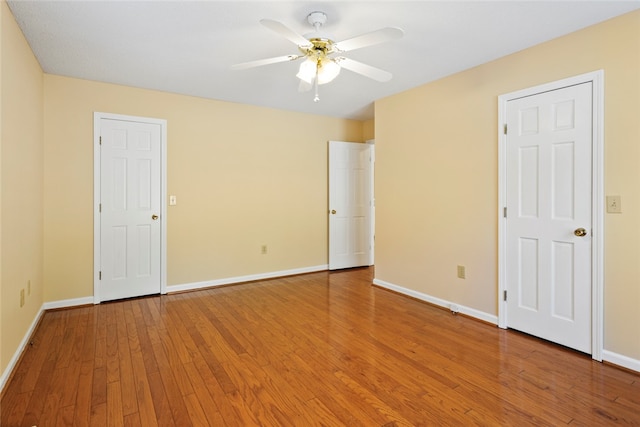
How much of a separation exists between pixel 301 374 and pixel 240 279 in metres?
2.52

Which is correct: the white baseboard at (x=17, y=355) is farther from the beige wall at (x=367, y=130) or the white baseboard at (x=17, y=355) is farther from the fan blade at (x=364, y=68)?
the beige wall at (x=367, y=130)

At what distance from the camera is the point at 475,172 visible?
324cm

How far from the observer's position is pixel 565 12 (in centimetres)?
225

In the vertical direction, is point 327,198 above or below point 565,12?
below

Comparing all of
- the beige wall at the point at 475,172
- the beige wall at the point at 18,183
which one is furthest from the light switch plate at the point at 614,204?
the beige wall at the point at 18,183

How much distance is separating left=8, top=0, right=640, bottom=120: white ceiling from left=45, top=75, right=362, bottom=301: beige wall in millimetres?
473

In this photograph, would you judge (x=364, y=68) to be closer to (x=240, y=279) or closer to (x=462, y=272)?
(x=462, y=272)

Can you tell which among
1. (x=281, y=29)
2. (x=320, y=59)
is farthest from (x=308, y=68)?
(x=281, y=29)

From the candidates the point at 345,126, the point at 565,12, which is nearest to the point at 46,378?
the point at 565,12

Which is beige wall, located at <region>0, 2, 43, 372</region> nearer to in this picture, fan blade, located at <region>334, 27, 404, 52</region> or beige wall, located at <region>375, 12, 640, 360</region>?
fan blade, located at <region>334, 27, 404, 52</region>

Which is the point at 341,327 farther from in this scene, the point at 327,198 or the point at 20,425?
the point at 327,198

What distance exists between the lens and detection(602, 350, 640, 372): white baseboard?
7.34 ft

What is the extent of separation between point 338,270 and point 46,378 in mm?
3767

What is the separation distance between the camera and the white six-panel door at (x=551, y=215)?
8.14 ft
